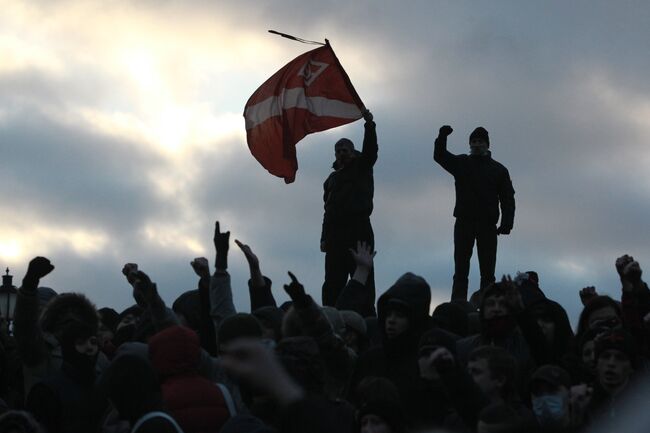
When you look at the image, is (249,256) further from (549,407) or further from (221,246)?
(549,407)

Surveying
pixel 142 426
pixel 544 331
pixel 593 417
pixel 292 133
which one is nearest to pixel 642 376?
pixel 593 417

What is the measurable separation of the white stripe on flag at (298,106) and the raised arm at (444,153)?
0.99 metres

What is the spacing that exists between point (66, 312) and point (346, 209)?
5995 millimetres

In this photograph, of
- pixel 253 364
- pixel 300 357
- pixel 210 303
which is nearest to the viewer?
pixel 253 364

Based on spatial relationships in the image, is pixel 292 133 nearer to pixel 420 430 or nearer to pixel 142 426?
pixel 420 430

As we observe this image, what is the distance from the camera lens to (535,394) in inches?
312

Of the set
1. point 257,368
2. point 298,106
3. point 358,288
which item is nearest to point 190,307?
point 358,288

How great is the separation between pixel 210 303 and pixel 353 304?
1.29 m

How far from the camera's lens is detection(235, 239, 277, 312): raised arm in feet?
36.4

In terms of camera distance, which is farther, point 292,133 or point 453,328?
point 292,133

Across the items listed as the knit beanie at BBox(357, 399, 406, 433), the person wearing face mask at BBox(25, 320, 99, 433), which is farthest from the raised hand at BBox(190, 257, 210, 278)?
the knit beanie at BBox(357, 399, 406, 433)

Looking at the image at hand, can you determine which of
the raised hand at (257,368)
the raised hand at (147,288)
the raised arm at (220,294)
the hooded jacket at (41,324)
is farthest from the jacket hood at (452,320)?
the raised hand at (257,368)

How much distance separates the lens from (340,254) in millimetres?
14703

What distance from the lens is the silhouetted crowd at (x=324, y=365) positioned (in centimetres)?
659
